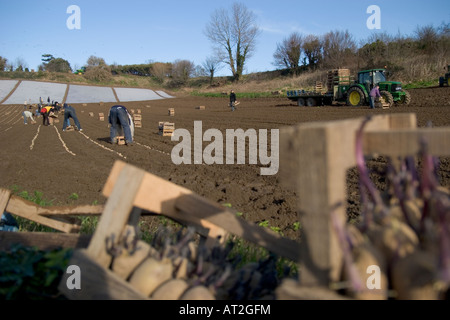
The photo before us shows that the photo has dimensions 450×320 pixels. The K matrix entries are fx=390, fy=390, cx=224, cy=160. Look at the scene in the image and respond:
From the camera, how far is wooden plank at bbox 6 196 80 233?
294 centimetres

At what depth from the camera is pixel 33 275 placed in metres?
1.93

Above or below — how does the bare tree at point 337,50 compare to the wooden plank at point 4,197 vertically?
above

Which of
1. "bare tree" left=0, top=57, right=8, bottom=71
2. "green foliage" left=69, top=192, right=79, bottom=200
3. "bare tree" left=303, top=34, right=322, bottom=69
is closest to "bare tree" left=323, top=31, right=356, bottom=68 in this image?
"bare tree" left=303, top=34, right=322, bottom=69

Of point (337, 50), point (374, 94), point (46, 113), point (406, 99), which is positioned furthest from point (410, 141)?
point (337, 50)

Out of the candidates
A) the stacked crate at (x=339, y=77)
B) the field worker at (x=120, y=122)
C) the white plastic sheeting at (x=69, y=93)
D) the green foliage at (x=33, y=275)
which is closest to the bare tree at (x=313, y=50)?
the white plastic sheeting at (x=69, y=93)

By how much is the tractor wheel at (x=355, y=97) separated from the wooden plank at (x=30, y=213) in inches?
770

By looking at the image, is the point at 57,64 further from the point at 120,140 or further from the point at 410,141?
the point at 410,141

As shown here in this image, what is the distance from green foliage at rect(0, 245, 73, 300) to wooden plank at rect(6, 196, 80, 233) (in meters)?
0.98

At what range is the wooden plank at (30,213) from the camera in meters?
2.94

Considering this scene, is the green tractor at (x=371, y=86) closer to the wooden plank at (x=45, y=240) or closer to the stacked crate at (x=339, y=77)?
the stacked crate at (x=339, y=77)

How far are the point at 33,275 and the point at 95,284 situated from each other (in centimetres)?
45
